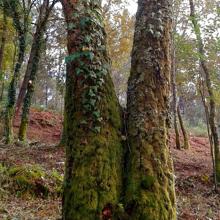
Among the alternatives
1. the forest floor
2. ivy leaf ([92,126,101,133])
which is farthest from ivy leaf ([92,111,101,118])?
the forest floor

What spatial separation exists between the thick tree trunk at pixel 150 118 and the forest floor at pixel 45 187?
176 centimetres

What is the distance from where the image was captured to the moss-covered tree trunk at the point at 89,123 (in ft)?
11.2

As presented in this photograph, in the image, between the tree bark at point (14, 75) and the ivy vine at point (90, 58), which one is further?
the tree bark at point (14, 75)

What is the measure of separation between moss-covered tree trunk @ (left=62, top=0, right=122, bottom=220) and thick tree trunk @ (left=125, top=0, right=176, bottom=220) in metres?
0.19

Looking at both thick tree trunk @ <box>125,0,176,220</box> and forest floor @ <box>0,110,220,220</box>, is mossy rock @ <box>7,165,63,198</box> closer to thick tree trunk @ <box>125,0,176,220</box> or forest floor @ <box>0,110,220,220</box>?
forest floor @ <box>0,110,220,220</box>

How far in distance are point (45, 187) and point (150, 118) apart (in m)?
3.05

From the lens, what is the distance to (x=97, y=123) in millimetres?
3611

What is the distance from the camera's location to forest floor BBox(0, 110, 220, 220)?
16.8 feet

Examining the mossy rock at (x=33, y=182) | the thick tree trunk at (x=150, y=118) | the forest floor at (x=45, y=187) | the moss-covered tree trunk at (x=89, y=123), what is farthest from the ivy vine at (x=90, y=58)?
the mossy rock at (x=33, y=182)

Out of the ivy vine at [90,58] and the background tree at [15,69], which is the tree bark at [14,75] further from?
the ivy vine at [90,58]

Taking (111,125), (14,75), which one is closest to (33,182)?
(111,125)

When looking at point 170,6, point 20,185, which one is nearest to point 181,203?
point 20,185

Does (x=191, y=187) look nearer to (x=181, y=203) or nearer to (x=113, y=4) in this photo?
(x=181, y=203)

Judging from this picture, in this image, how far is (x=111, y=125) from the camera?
3.73 meters
